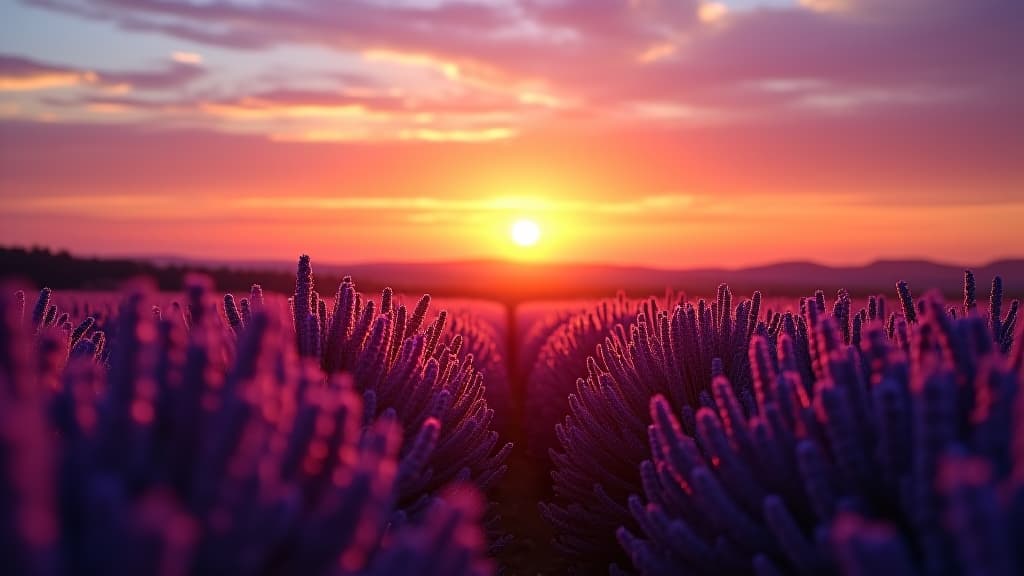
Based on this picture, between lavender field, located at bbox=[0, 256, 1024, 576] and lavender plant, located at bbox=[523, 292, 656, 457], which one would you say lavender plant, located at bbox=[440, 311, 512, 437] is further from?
lavender field, located at bbox=[0, 256, 1024, 576]

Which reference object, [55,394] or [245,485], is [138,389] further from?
[55,394]

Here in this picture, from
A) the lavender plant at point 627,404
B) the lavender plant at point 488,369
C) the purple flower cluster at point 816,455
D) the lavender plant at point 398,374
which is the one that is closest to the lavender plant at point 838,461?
the purple flower cluster at point 816,455

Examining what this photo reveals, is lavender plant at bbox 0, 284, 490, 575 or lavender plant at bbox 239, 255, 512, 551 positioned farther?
lavender plant at bbox 239, 255, 512, 551

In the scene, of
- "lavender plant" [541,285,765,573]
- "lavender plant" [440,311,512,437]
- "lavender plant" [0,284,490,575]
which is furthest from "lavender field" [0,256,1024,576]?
"lavender plant" [440,311,512,437]

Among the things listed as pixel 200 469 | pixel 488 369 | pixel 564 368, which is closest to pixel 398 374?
pixel 200 469

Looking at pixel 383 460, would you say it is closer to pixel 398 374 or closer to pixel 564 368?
pixel 398 374

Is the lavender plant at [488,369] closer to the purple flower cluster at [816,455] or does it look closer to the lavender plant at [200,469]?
the purple flower cluster at [816,455]
